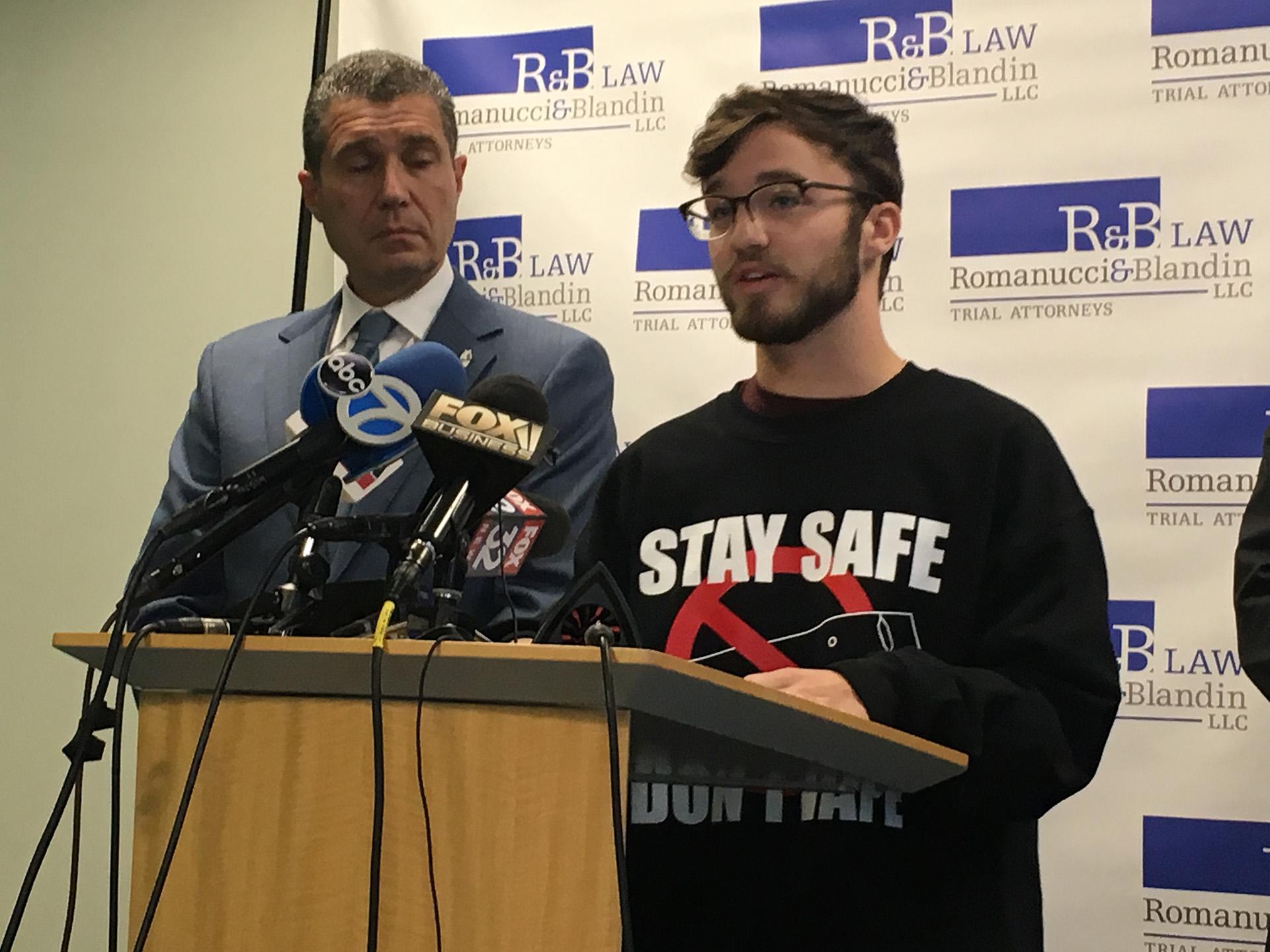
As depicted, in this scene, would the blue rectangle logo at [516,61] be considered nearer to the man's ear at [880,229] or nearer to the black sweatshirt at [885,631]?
the man's ear at [880,229]

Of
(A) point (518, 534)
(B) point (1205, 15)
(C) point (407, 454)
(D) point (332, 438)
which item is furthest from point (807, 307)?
(B) point (1205, 15)

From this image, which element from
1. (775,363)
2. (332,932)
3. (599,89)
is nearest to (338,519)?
(332,932)

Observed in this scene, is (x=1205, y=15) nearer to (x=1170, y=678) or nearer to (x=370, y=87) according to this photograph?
(x=1170, y=678)

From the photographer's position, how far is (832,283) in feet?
6.63

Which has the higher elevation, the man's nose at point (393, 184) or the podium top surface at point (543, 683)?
the man's nose at point (393, 184)

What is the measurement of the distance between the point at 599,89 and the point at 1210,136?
112cm

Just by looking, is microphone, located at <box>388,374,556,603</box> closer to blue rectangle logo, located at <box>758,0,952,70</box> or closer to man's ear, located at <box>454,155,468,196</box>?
man's ear, located at <box>454,155,468,196</box>

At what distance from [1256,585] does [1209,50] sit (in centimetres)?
107

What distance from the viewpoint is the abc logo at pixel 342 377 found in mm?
1215

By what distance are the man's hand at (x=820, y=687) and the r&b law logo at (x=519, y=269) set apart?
1.50 meters

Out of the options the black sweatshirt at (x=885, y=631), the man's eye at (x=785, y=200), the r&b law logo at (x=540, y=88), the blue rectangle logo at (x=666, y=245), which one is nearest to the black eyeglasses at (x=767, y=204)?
the man's eye at (x=785, y=200)

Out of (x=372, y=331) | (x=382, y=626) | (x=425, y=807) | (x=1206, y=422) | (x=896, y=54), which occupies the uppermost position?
(x=896, y=54)

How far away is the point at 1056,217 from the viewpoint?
2561 mm

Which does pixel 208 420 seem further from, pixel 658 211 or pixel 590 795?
pixel 590 795
